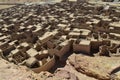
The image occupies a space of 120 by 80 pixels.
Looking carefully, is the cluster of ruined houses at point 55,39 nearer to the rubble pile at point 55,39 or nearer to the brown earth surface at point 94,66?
the rubble pile at point 55,39

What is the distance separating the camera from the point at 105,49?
71.2ft

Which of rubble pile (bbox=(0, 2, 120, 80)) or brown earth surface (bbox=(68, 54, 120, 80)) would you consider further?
rubble pile (bbox=(0, 2, 120, 80))

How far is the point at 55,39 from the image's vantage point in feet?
81.9

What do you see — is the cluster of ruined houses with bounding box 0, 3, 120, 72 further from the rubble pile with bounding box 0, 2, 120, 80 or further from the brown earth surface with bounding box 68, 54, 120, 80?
the brown earth surface with bounding box 68, 54, 120, 80

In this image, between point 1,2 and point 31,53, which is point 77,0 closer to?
point 1,2

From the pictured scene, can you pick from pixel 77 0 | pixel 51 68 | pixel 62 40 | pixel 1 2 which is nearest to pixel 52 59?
pixel 51 68

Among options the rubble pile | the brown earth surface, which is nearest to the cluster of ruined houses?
the rubble pile

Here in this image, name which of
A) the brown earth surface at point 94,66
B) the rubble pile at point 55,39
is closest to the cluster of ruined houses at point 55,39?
the rubble pile at point 55,39

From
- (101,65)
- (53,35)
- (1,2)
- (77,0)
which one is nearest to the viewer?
(101,65)

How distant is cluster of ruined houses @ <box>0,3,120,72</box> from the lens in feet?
68.3

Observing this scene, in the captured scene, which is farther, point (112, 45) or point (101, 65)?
point (112, 45)

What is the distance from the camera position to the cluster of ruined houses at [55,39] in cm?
2081

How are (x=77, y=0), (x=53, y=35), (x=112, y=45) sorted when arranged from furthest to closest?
(x=77, y=0), (x=53, y=35), (x=112, y=45)

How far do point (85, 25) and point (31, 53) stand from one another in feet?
36.1
